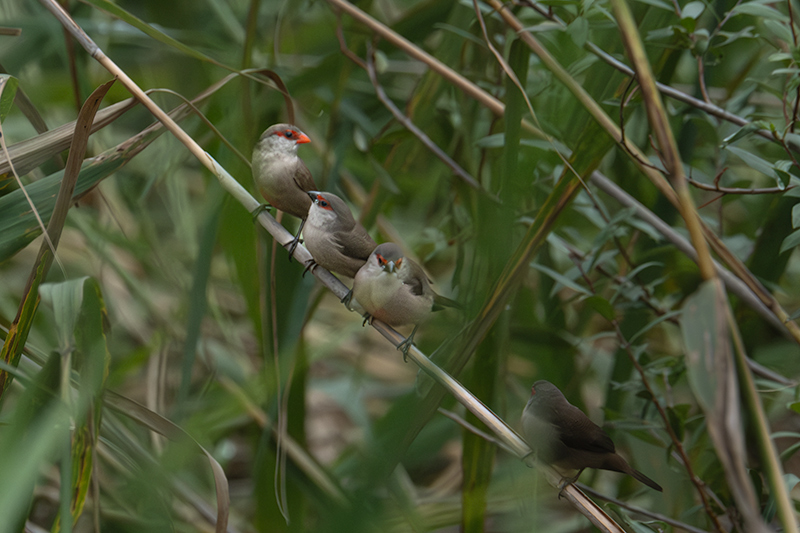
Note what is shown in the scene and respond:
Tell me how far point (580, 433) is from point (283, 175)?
91 centimetres

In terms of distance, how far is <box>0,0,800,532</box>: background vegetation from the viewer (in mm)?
1163

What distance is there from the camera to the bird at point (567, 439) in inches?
46.6

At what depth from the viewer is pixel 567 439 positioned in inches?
47.1

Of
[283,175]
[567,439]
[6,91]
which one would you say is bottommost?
[567,439]

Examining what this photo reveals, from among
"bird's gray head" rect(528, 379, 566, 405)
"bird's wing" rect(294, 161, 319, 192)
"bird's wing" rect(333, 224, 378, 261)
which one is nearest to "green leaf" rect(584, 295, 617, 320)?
"bird's gray head" rect(528, 379, 566, 405)

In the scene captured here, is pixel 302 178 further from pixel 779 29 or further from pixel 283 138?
pixel 779 29

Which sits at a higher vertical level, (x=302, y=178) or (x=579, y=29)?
(x=579, y=29)

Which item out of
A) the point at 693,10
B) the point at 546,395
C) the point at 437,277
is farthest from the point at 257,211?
the point at 437,277

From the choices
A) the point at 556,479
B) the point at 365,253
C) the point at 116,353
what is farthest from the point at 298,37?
the point at 556,479

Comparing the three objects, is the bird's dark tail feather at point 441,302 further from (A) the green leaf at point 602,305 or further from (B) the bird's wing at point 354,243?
(A) the green leaf at point 602,305

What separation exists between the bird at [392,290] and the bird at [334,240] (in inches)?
2.5

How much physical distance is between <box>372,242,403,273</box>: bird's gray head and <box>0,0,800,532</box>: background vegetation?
0.17 metres

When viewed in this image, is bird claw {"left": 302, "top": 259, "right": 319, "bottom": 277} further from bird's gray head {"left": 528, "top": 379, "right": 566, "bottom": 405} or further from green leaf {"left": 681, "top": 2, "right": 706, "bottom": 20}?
green leaf {"left": 681, "top": 2, "right": 706, "bottom": 20}

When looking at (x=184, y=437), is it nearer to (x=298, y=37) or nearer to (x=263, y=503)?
(x=263, y=503)
